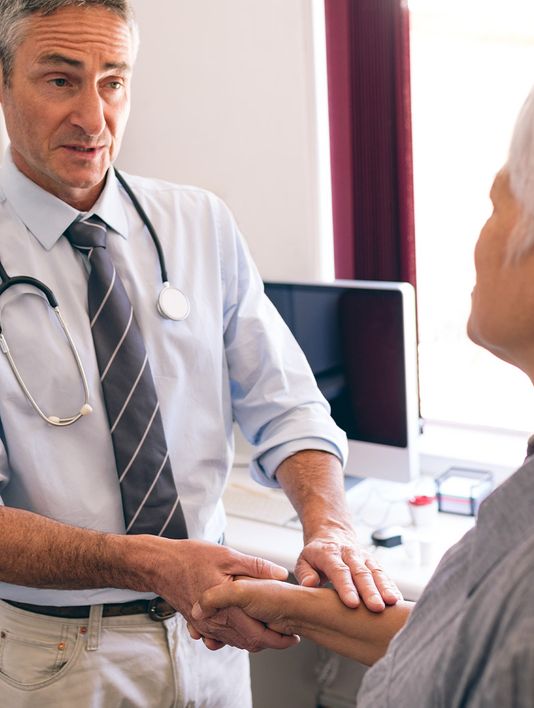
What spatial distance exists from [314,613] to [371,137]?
1636mm

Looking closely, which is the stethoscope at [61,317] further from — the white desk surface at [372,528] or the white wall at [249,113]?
the white wall at [249,113]

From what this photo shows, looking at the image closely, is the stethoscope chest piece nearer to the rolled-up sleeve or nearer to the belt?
the rolled-up sleeve

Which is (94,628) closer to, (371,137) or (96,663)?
(96,663)

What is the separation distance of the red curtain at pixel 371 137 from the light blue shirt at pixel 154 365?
98 centimetres

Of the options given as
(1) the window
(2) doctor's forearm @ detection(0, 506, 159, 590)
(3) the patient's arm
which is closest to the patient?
(3) the patient's arm

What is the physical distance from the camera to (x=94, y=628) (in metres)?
1.45

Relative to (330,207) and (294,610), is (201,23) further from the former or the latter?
(294,610)

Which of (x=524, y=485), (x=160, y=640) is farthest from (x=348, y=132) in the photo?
(x=524, y=485)

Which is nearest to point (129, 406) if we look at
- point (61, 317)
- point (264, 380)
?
point (61, 317)

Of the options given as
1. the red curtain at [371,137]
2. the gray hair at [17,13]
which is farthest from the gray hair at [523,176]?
the red curtain at [371,137]

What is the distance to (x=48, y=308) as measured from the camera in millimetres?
1482

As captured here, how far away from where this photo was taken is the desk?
2.18 meters

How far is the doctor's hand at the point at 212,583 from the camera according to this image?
4.49ft

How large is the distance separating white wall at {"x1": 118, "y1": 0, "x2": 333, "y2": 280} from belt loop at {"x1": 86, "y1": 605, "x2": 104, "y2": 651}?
58.3 inches
